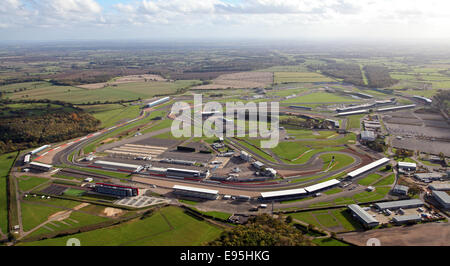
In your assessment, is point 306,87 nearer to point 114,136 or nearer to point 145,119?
point 145,119

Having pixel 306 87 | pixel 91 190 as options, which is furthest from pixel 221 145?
pixel 306 87

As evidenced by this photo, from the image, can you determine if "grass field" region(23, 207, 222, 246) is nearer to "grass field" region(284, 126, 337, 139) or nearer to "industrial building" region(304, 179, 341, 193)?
"industrial building" region(304, 179, 341, 193)

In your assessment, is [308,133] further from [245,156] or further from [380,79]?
[380,79]

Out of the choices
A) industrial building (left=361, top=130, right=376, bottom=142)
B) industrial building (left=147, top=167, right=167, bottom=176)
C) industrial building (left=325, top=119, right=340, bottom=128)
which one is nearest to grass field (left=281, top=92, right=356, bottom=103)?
industrial building (left=325, top=119, right=340, bottom=128)

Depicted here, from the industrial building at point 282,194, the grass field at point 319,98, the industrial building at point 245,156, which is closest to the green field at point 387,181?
the industrial building at point 282,194

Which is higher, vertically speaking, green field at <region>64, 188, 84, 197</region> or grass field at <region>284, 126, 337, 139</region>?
grass field at <region>284, 126, 337, 139</region>

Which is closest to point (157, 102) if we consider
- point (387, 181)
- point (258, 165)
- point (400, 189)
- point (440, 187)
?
point (258, 165)
